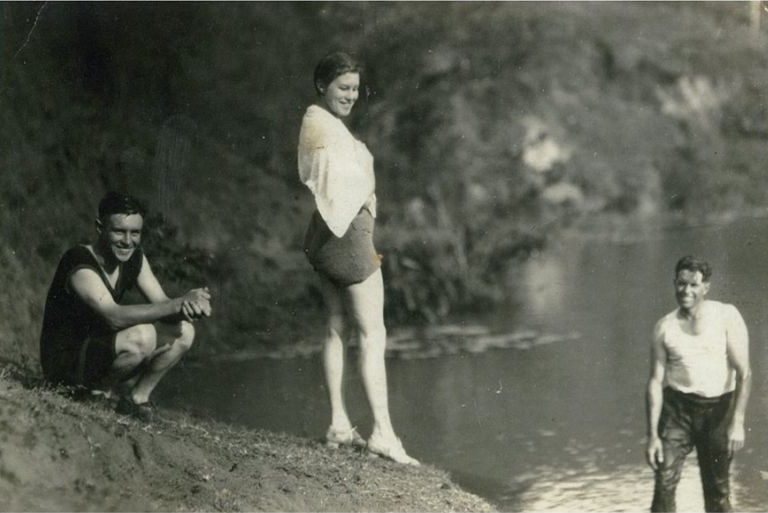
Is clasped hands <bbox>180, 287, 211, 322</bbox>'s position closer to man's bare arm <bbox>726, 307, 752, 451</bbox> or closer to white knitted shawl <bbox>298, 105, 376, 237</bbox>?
white knitted shawl <bbox>298, 105, 376, 237</bbox>

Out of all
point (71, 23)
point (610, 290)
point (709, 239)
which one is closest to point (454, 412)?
point (610, 290)

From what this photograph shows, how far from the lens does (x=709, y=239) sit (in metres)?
4.80

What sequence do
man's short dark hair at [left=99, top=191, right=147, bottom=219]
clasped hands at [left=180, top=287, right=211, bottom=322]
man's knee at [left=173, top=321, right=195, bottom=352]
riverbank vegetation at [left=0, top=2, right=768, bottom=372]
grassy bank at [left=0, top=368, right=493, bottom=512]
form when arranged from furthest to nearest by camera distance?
riverbank vegetation at [left=0, top=2, right=768, bottom=372] < man's short dark hair at [left=99, top=191, right=147, bottom=219] < man's knee at [left=173, top=321, right=195, bottom=352] < clasped hands at [left=180, top=287, right=211, bottom=322] < grassy bank at [left=0, top=368, right=493, bottom=512]

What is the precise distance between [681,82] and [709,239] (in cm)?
76

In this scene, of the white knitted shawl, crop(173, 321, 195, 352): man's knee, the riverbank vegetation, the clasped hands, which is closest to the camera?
the clasped hands

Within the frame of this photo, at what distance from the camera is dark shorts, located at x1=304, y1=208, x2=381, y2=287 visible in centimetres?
Answer: 456

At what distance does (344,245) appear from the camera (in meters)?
4.57

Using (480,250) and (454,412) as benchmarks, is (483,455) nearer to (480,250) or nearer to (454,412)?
(454,412)

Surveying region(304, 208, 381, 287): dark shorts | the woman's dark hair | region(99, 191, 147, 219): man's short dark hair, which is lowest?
region(304, 208, 381, 287): dark shorts

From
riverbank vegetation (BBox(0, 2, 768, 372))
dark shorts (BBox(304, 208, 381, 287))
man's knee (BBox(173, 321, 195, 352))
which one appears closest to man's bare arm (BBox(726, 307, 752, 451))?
riverbank vegetation (BBox(0, 2, 768, 372))

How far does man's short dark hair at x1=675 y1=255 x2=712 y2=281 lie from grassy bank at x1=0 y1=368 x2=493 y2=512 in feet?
4.44

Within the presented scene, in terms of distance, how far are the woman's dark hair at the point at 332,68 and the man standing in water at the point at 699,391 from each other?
5.66 ft

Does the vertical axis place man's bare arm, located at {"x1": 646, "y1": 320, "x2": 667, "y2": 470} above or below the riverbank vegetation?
below

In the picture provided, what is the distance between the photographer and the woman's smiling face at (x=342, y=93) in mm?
4648
